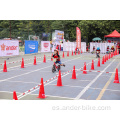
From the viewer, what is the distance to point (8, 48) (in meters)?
25.8

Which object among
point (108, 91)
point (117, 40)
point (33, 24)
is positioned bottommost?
point (108, 91)

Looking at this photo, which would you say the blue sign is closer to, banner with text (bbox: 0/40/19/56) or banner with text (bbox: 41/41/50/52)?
banner with text (bbox: 0/40/19/56)

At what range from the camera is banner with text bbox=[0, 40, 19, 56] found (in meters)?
24.7

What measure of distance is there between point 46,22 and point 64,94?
56997mm

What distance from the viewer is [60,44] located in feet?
143

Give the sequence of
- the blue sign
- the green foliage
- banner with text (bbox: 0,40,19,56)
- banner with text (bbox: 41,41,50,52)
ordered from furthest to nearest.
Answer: the green foliage < banner with text (bbox: 41,41,50,52) < the blue sign < banner with text (bbox: 0,40,19,56)

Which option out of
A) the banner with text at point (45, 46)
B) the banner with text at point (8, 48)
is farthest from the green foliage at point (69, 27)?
the banner with text at point (8, 48)

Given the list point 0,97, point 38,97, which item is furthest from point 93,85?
point 0,97

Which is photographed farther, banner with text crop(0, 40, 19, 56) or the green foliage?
the green foliage

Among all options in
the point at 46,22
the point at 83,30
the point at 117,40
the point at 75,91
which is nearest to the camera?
the point at 75,91

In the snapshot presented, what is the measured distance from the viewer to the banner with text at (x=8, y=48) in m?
24.7

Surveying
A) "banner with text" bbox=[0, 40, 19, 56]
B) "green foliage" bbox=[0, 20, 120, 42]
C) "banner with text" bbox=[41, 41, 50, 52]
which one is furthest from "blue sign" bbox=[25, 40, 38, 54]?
"green foliage" bbox=[0, 20, 120, 42]

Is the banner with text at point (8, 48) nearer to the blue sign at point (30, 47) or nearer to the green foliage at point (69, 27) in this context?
the blue sign at point (30, 47)

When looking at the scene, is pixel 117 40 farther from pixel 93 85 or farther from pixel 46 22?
pixel 93 85
